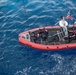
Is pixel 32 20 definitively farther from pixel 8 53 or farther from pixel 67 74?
pixel 67 74

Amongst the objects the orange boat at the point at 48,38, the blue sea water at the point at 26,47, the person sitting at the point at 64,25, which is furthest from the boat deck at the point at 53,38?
the blue sea water at the point at 26,47

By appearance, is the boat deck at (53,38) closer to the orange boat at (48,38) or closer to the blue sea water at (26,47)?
the orange boat at (48,38)

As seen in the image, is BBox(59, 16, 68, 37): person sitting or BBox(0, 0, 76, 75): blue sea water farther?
BBox(59, 16, 68, 37): person sitting

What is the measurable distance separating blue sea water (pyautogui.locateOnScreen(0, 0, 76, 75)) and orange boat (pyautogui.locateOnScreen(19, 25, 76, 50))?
0.87 meters

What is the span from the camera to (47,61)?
21625 mm

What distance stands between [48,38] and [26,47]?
2.90 metres

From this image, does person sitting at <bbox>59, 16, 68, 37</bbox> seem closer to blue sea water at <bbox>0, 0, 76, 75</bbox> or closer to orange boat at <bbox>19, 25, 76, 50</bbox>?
orange boat at <bbox>19, 25, 76, 50</bbox>

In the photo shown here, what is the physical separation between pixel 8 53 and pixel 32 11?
909 cm

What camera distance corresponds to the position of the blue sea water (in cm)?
2088

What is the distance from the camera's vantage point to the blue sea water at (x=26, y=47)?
20.9 m

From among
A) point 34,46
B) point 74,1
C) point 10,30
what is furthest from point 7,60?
point 74,1

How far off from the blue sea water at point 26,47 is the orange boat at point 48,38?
2.86 ft

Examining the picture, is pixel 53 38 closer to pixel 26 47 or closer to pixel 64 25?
pixel 64 25

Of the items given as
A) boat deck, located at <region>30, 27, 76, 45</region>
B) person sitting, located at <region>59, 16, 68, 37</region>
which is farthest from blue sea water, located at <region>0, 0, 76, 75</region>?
person sitting, located at <region>59, 16, 68, 37</region>
